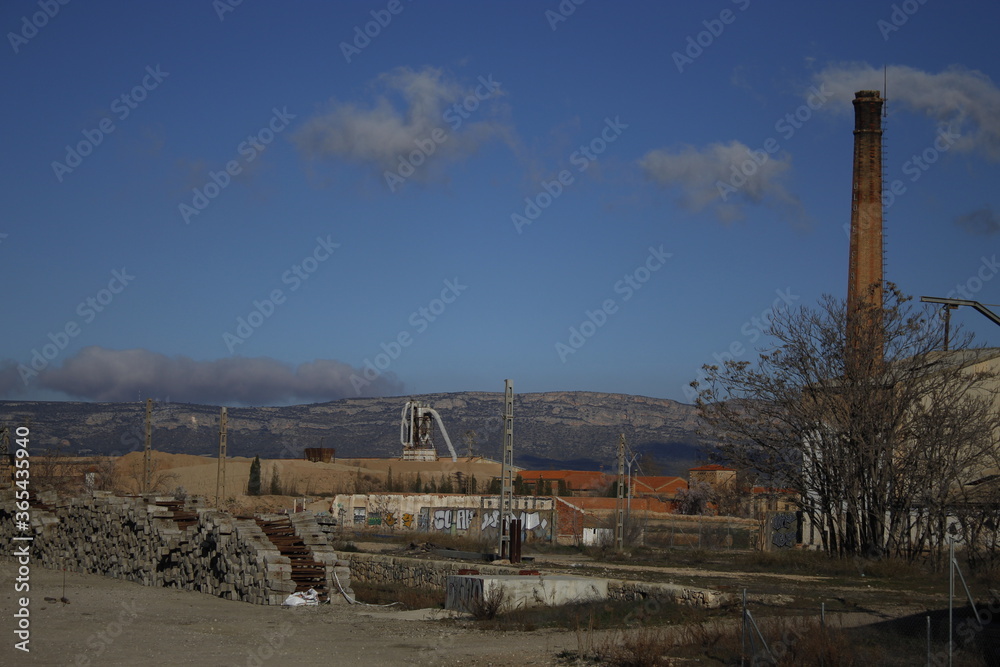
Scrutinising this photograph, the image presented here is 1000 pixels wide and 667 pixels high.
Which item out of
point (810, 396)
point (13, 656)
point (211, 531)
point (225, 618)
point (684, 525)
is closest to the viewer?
point (13, 656)

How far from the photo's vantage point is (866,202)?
48312 millimetres

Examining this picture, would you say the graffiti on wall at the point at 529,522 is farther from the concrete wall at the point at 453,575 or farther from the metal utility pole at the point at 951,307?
the metal utility pole at the point at 951,307

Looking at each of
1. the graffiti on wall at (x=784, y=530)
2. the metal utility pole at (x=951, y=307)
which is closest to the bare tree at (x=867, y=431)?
the metal utility pole at (x=951, y=307)

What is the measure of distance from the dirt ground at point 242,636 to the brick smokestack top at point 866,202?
35469 mm

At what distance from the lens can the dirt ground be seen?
1416cm

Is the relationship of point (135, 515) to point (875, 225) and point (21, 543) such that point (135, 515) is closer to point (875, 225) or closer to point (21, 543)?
point (21, 543)

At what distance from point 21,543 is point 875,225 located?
40.2m

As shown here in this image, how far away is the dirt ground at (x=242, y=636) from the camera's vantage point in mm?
14156

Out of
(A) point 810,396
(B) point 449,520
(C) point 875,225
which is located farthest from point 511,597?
(B) point 449,520

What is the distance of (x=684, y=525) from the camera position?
59.2m

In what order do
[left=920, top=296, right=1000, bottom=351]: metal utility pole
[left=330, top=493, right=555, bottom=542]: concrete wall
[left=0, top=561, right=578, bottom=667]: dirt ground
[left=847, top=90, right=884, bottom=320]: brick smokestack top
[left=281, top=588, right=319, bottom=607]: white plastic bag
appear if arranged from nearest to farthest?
[left=0, top=561, right=578, bottom=667]: dirt ground, [left=281, top=588, right=319, bottom=607]: white plastic bag, [left=920, top=296, right=1000, bottom=351]: metal utility pole, [left=847, top=90, right=884, bottom=320]: brick smokestack top, [left=330, top=493, right=555, bottom=542]: concrete wall

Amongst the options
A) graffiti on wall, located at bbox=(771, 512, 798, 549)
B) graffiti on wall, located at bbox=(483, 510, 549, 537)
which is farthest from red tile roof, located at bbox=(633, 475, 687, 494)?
graffiti on wall, located at bbox=(771, 512, 798, 549)

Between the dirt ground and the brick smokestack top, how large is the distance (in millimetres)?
35469

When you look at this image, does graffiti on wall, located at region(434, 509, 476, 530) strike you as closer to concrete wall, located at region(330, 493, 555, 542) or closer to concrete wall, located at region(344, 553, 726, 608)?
concrete wall, located at region(330, 493, 555, 542)
